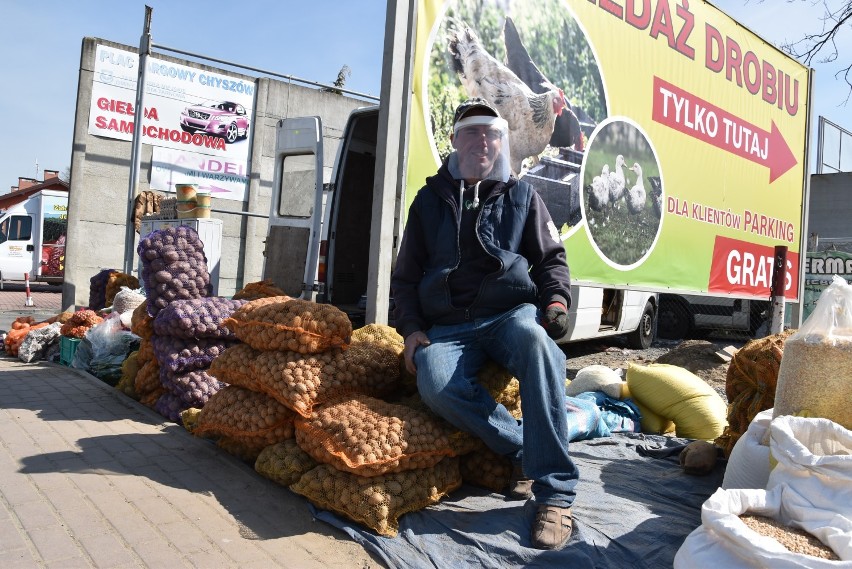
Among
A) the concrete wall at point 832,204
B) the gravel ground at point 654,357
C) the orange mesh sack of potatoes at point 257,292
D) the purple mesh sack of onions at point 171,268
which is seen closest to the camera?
the purple mesh sack of onions at point 171,268

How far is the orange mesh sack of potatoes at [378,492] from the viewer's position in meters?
2.94

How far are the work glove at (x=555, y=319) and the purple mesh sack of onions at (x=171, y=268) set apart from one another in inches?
115

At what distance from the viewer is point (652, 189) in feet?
25.4

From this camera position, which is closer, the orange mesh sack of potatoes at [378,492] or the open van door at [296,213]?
the orange mesh sack of potatoes at [378,492]

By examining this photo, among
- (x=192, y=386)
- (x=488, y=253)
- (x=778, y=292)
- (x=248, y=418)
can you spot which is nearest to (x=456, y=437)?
(x=488, y=253)

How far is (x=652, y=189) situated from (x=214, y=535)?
252 inches

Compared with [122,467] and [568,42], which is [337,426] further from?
[568,42]

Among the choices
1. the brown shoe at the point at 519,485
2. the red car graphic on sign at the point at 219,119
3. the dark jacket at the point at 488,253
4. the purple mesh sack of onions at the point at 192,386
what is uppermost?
the red car graphic on sign at the point at 219,119

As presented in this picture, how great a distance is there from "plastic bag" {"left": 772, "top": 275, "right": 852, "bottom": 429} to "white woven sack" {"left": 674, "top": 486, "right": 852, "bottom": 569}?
0.53 metres

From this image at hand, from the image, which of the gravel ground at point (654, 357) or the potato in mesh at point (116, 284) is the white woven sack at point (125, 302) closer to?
the potato in mesh at point (116, 284)

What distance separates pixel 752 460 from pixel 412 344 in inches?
63.4

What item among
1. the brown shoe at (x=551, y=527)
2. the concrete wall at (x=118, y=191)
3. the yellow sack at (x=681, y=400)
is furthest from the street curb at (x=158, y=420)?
the concrete wall at (x=118, y=191)

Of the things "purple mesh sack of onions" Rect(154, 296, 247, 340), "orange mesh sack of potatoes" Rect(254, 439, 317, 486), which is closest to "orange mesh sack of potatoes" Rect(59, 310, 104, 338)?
"purple mesh sack of onions" Rect(154, 296, 247, 340)

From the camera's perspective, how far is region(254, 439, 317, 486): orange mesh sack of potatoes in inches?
131
